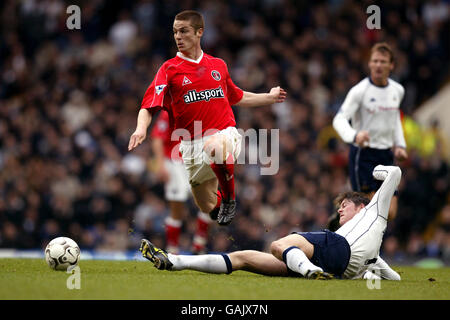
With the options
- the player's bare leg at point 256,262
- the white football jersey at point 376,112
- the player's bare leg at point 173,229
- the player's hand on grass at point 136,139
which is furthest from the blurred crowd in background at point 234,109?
the player's hand on grass at point 136,139

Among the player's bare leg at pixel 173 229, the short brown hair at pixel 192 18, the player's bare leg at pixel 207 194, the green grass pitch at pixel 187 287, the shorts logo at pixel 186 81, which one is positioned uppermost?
the short brown hair at pixel 192 18

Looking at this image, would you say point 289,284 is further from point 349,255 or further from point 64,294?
point 64,294

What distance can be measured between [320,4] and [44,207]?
851cm

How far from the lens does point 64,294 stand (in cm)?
550

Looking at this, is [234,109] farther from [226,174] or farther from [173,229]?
[226,174]

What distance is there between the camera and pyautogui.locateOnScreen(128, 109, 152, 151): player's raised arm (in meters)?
6.76

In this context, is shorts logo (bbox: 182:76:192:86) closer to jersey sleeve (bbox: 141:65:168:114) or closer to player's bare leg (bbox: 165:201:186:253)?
jersey sleeve (bbox: 141:65:168:114)

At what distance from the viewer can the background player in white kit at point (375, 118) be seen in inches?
376

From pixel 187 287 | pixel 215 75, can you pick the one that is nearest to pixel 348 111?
pixel 215 75

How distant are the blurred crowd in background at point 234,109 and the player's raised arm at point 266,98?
3940mm

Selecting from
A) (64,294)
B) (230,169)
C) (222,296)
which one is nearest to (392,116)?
(230,169)

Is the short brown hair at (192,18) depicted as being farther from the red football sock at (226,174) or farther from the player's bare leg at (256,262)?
the player's bare leg at (256,262)

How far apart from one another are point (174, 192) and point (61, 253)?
Result: 3786mm

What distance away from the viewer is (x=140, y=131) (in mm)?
7008
